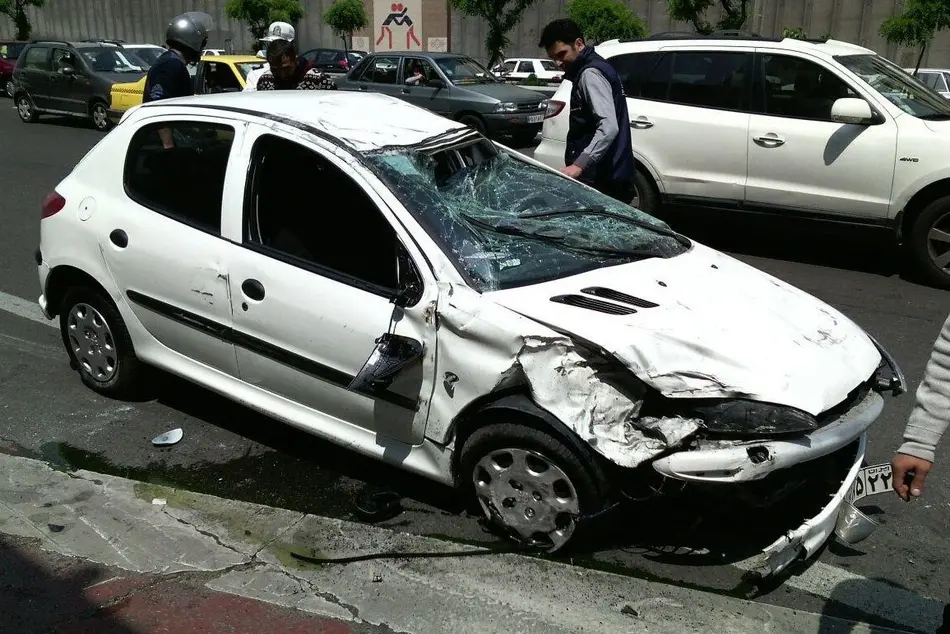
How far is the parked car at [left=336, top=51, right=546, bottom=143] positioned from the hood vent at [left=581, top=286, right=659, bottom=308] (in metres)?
12.2

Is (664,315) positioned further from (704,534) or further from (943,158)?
(943,158)

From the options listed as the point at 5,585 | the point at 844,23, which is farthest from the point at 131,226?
the point at 844,23

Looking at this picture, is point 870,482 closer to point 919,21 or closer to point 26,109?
point 26,109

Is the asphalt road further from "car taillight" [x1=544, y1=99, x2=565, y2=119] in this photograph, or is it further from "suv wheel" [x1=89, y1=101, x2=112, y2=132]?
"suv wheel" [x1=89, y1=101, x2=112, y2=132]

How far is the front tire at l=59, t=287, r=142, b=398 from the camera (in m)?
4.59

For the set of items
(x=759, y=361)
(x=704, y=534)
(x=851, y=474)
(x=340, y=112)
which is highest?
(x=340, y=112)

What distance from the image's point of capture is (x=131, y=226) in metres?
4.34

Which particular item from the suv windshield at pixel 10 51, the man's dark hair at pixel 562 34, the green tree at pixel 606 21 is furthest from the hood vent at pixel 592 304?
the green tree at pixel 606 21

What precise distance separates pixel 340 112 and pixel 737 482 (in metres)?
2.41

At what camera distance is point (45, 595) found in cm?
317

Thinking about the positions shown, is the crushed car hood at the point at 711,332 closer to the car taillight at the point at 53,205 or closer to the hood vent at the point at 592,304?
the hood vent at the point at 592,304

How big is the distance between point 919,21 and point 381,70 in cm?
1608

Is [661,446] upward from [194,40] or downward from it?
downward

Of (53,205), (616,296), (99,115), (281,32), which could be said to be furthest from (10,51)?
(616,296)
